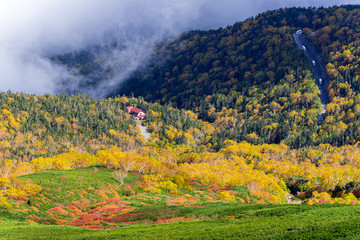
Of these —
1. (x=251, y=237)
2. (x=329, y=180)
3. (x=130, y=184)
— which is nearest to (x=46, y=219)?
(x=130, y=184)

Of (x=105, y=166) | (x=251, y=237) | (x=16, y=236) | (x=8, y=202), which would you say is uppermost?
(x=105, y=166)

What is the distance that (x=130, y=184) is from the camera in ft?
385

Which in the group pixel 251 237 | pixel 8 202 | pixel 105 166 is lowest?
pixel 251 237

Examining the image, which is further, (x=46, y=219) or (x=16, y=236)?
(x=46, y=219)

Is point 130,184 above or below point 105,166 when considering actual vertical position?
below

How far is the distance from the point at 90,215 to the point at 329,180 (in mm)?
109909

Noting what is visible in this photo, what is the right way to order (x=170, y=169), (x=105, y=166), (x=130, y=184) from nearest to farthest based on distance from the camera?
(x=130, y=184)
(x=170, y=169)
(x=105, y=166)

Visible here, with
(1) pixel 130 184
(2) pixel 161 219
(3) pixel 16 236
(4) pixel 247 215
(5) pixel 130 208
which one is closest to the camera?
(3) pixel 16 236

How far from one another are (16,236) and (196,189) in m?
80.5

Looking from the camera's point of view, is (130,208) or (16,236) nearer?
(16,236)

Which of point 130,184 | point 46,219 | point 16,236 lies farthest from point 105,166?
point 16,236

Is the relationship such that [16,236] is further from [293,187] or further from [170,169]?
[293,187]

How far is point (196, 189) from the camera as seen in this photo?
121 metres

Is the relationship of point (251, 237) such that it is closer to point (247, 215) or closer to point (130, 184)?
point (247, 215)
